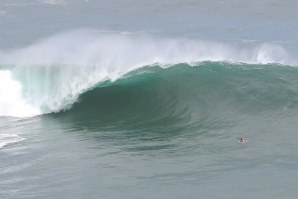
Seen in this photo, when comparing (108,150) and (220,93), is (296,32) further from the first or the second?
(108,150)

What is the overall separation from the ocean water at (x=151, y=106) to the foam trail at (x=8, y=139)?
3 cm

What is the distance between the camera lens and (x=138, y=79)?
33.9m

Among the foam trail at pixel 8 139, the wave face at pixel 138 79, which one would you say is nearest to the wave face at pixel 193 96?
the wave face at pixel 138 79

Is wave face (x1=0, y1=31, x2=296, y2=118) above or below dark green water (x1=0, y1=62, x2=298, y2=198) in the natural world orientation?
above

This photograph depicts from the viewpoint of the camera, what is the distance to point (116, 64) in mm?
34875

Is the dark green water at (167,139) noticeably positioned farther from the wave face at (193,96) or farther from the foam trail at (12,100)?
the foam trail at (12,100)

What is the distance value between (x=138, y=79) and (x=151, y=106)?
1.96 meters

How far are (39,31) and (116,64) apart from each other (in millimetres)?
13701

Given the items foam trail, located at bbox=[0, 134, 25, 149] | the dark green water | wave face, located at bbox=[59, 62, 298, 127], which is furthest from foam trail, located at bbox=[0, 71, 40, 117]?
foam trail, located at bbox=[0, 134, 25, 149]

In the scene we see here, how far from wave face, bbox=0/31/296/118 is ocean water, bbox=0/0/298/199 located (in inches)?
2.1

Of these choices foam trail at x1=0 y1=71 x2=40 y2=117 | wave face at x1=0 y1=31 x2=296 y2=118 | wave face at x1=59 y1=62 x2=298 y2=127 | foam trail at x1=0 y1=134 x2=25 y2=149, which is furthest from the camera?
foam trail at x1=0 y1=71 x2=40 y2=117

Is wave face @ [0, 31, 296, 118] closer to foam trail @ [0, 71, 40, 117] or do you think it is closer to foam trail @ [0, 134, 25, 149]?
foam trail @ [0, 71, 40, 117]

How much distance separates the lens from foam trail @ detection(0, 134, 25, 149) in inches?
1098

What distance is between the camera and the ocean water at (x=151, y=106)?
76.5ft
